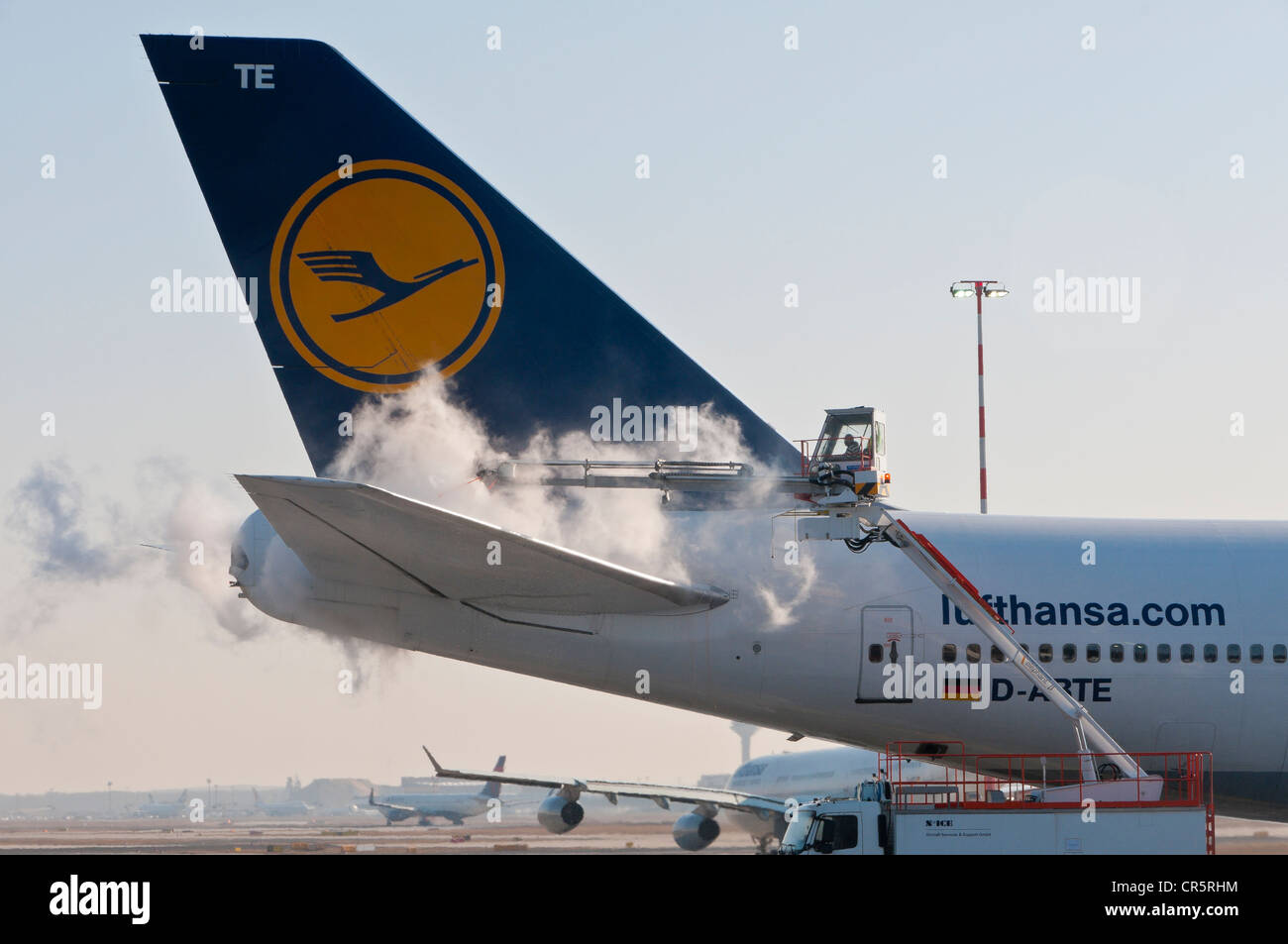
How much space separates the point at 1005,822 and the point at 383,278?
31.8 feet

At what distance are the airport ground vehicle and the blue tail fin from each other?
14.6ft

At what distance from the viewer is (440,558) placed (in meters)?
15.8

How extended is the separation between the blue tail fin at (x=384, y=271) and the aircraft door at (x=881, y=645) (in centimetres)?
251

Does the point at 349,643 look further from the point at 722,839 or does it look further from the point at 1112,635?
the point at 722,839

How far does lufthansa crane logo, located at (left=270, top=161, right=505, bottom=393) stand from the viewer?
58.4 feet

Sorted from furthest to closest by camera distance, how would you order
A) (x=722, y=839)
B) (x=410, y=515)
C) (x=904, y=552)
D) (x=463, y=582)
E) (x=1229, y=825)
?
(x=1229, y=825), (x=722, y=839), (x=904, y=552), (x=463, y=582), (x=410, y=515)

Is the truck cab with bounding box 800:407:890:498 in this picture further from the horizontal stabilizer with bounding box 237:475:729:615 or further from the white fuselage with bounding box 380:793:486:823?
the white fuselage with bounding box 380:793:486:823

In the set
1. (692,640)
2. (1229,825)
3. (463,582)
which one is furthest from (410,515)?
(1229,825)

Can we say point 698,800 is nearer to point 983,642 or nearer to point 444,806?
point 983,642

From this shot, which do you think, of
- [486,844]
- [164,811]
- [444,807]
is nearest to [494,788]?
[444,807]

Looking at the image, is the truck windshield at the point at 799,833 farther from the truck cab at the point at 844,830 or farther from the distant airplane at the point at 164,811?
the distant airplane at the point at 164,811

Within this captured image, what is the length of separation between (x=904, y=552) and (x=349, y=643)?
690 cm

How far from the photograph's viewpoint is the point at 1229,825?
5478 centimetres
